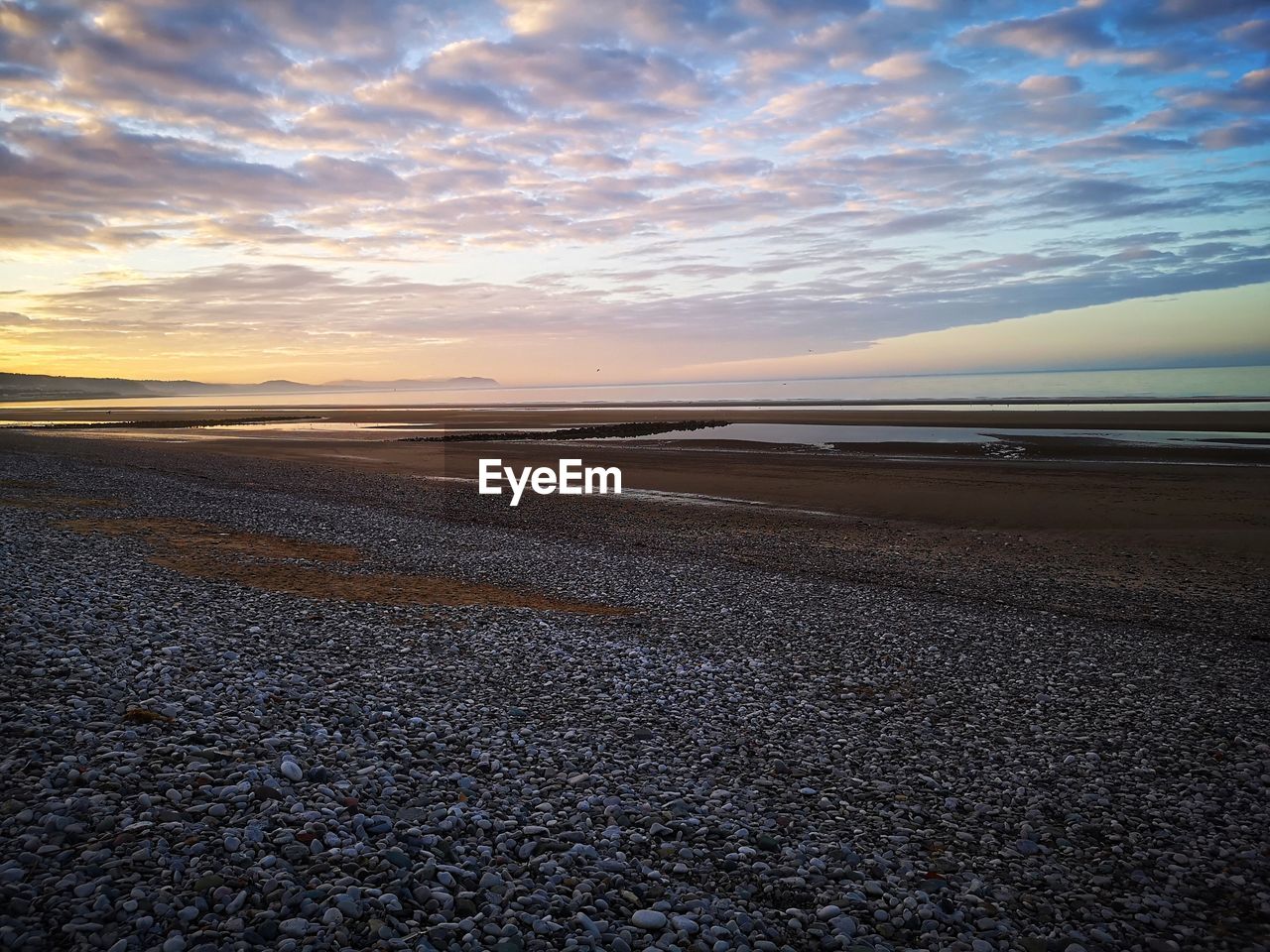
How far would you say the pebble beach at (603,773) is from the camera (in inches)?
232

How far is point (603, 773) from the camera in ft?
28.1

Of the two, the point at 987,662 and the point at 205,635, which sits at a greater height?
the point at 205,635

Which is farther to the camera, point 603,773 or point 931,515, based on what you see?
point 931,515

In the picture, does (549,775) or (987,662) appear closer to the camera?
(549,775)

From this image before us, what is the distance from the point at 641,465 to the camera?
4291 cm

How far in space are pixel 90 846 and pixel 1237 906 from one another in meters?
9.76

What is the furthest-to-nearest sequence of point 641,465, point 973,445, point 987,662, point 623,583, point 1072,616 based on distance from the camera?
point 973,445 < point 641,465 < point 623,583 < point 1072,616 < point 987,662

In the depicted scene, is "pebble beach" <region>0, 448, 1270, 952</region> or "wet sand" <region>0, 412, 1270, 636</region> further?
"wet sand" <region>0, 412, 1270, 636</region>

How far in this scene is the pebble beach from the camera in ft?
19.4

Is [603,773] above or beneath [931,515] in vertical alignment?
beneath

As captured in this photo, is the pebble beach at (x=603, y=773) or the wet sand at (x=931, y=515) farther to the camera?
the wet sand at (x=931, y=515)

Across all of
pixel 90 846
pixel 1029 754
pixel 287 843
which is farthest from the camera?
pixel 1029 754

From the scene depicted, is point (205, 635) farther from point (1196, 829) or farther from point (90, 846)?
point (1196, 829)

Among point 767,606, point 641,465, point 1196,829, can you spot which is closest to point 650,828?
point 1196,829
